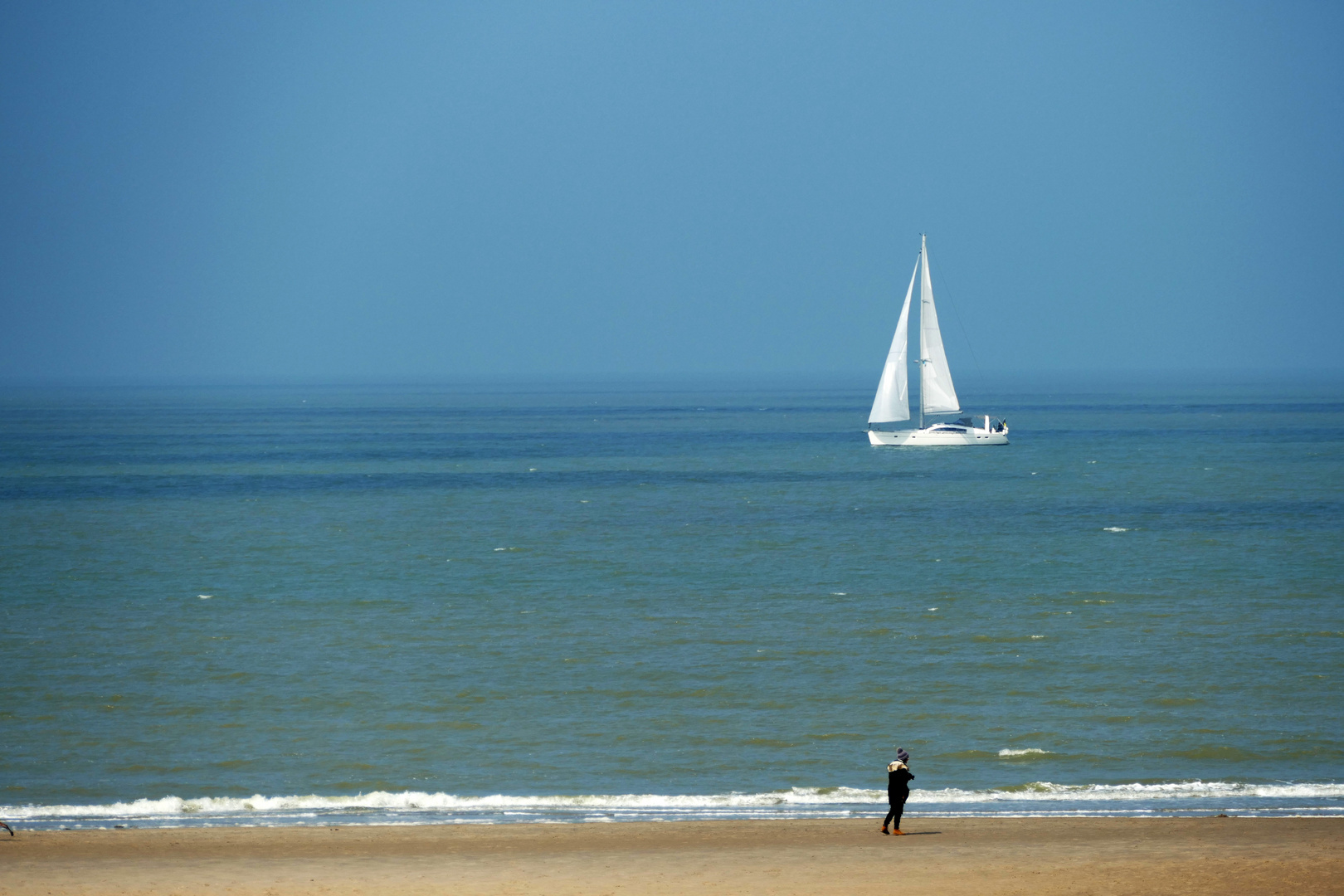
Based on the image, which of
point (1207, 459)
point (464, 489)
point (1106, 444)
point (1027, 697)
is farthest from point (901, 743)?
point (1106, 444)

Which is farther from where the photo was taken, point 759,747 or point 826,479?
point 826,479

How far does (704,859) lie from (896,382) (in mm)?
91967

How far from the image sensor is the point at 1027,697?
30844mm

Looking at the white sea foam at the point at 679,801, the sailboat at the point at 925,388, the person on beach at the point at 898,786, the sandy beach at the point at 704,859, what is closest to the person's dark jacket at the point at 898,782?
the person on beach at the point at 898,786

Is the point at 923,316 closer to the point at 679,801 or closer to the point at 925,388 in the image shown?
the point at 925,388

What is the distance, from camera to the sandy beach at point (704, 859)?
18828 millimetres

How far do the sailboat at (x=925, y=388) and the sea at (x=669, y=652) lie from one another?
23103 mm

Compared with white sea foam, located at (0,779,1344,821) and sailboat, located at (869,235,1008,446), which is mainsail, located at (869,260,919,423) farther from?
white sea foam, located at (0,779,1344,821)

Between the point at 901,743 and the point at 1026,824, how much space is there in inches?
212

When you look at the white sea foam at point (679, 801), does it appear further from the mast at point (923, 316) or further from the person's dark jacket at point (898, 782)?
the mast at point (923, 316)

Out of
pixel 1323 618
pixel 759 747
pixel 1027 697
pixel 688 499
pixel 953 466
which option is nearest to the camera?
pixel 759 747

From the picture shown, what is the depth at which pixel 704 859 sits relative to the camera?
20.2 meters

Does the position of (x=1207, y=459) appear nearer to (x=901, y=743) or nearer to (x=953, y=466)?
(x=953, y=466)

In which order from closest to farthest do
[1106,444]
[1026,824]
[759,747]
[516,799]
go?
[1026,824] < [516,799] < [759,747] < [1106,444]
